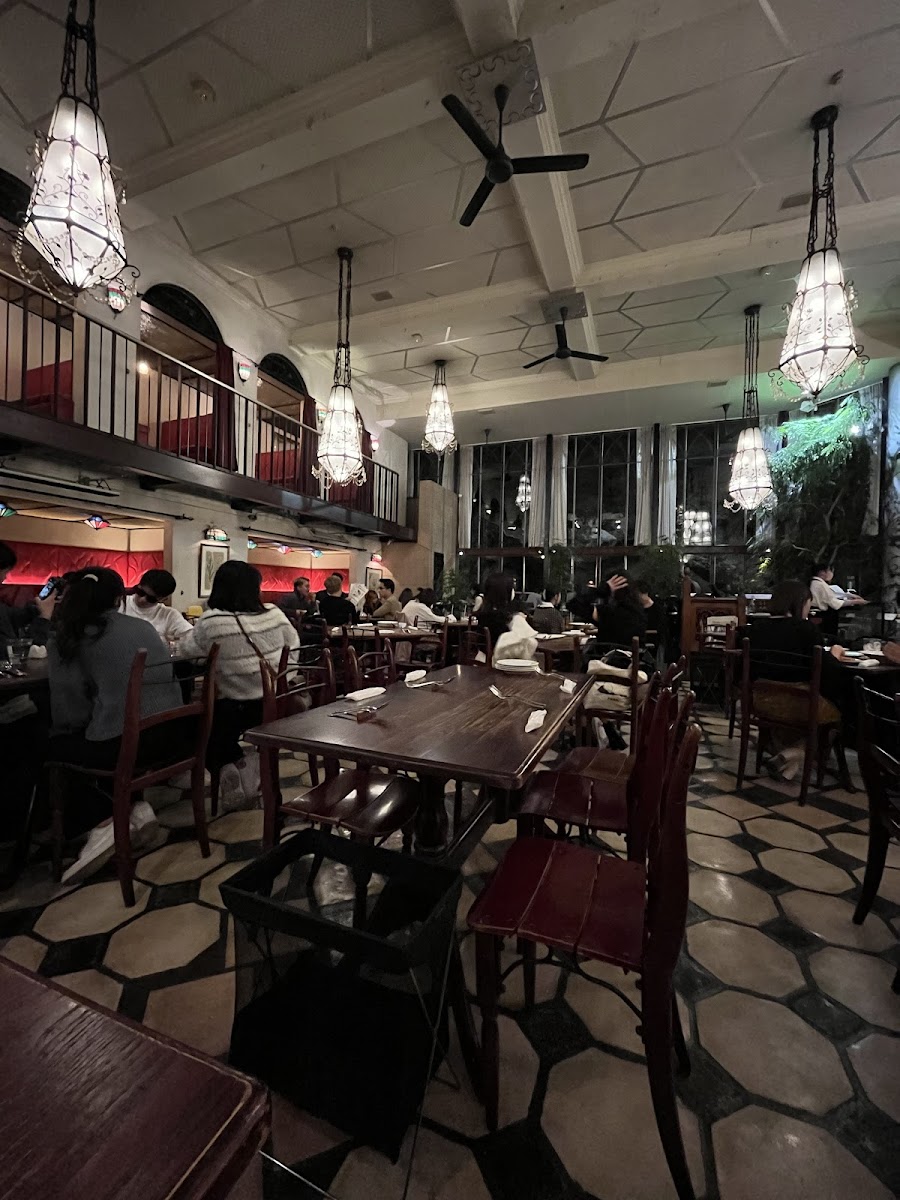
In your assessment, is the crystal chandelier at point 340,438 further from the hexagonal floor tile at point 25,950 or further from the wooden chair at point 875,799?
the wooden chair at point 875,799

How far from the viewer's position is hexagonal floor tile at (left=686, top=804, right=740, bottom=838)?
2.88 meters

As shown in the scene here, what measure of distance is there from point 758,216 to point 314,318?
18.8ft

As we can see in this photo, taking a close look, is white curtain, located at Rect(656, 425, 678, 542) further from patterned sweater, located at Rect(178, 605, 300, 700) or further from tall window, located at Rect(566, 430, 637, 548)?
patterned sweater, located at Rect(178, 605, 300, 700)

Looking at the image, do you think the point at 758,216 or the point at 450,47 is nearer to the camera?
the point at 450,47

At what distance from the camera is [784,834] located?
2850 mm

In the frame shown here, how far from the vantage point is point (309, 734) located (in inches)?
67.8

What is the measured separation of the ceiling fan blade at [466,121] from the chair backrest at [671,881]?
377 centimetres

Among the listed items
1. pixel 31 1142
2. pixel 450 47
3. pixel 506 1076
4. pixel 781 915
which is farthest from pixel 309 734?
pixel 450 47

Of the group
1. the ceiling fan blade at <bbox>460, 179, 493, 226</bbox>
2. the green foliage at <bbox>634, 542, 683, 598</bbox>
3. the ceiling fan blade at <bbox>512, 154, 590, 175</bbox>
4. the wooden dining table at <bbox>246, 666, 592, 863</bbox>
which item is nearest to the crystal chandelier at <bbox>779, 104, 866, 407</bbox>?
the ceiling fan blade at <bbox>512, 154, 590, 175</bbox>

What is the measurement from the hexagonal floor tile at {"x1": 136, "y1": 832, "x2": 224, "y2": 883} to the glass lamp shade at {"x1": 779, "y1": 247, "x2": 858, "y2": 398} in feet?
15.5

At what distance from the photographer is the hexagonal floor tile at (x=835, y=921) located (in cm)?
198

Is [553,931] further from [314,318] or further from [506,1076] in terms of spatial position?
[314,318]

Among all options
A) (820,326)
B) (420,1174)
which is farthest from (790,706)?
(420,1174)

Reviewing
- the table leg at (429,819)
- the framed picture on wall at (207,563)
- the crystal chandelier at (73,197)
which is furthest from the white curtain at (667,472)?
the crystal chandelier at (73,197)
